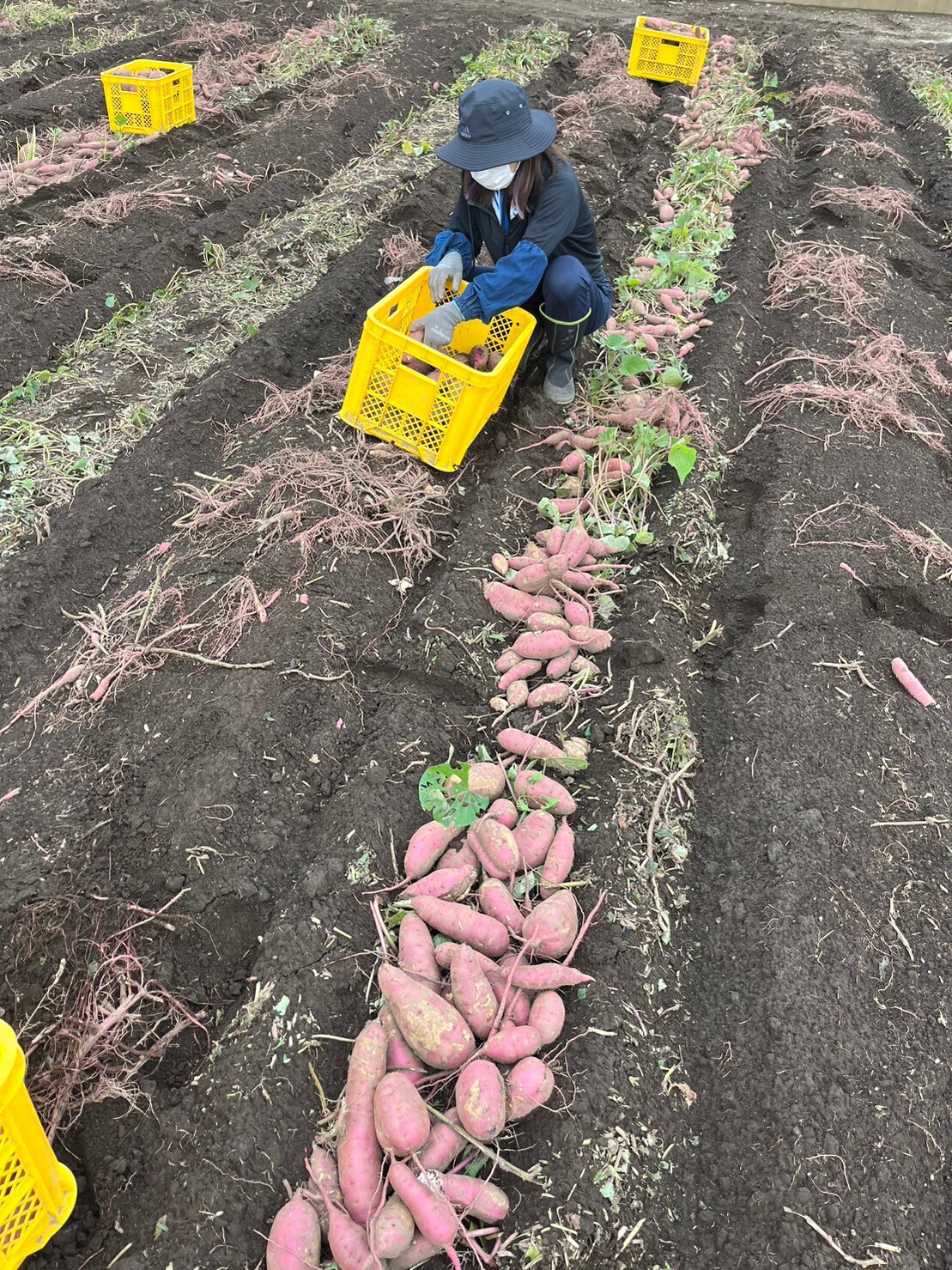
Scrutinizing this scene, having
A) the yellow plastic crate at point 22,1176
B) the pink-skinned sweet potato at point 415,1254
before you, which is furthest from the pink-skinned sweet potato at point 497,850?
the yellow plastic crate at point 22,1176

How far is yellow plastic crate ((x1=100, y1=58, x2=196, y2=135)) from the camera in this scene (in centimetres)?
557

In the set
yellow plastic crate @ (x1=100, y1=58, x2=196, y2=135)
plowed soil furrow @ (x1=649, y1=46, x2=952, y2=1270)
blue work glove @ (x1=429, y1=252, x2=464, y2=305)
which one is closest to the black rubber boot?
blue work glove @ (x1=429, y1=252, x2=464, y2=305)

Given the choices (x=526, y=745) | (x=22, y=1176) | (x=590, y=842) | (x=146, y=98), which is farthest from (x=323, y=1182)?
(x=146, y=98)

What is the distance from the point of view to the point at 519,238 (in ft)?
10.9

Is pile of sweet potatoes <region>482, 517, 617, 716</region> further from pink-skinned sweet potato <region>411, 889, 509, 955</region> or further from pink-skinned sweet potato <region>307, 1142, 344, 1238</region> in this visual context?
pink-skinned sweet potato <region>307, 1142, 344, 1238</region>

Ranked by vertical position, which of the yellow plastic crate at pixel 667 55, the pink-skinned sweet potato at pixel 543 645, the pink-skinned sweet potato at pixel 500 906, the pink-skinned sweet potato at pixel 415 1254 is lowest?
the pink-skinned sweet potato at pixel 415 1254

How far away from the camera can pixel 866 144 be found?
6047 mm

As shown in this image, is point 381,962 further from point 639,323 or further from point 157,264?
point 157,264

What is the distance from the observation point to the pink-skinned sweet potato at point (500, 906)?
6.53 feet

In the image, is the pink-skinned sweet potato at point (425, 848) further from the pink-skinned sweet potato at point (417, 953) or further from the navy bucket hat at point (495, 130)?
the navy bucket hat at point (495, 130)

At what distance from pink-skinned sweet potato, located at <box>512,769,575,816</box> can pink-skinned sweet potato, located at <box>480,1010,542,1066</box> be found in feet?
2.01

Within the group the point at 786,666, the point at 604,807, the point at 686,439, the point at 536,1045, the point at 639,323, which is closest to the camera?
the point at 536,1045

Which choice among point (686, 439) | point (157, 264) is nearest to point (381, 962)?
point (686, 439)

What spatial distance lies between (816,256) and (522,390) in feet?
7.56
